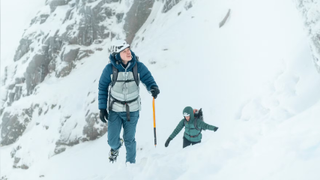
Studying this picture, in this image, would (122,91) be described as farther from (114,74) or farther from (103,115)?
(103,115)

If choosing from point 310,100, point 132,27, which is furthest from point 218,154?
point 132,27

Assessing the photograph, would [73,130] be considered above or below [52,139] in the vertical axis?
above

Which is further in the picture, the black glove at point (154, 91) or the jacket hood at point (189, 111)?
the jacket hood at point (189, 111)

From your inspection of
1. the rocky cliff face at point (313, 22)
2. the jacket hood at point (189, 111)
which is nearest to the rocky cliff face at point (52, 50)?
the jacket hood at point (189, 111)

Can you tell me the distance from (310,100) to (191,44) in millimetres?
11800

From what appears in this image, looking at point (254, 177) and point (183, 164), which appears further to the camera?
point (183, 164)

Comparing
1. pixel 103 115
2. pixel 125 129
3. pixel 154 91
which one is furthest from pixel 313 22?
pixel 103 115

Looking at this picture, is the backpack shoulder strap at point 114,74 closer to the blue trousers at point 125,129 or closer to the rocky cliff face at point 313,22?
the blue trousers at point 125,129

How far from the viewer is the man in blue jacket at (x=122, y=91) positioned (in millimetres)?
4305

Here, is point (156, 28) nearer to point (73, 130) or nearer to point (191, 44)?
point (191, 44)

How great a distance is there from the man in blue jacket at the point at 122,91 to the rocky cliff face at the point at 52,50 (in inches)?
682

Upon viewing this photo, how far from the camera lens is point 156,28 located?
865 inches

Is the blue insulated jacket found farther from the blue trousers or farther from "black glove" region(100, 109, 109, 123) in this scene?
the blue trousers

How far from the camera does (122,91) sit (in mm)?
4453
